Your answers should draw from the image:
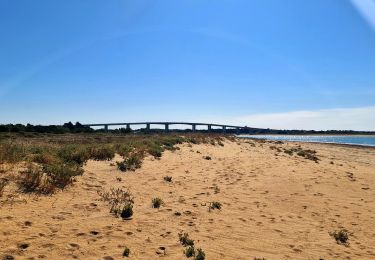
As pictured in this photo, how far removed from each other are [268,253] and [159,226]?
9.13 feet

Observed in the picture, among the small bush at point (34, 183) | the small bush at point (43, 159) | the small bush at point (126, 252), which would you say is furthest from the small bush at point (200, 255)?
the small bush at point (43, 159)

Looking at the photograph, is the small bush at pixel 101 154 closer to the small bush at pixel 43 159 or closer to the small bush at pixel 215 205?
the small bush at pixel 43 159

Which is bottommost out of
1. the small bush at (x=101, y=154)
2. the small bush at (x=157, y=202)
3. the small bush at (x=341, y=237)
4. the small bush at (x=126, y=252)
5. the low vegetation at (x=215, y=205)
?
the small bush at (x=341, y=237)

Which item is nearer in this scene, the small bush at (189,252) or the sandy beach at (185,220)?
the small bush at (189,252)

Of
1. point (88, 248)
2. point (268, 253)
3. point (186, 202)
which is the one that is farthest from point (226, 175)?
point (88, 248)

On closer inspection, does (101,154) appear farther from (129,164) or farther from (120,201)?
(120,201)

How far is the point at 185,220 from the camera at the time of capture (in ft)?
32.8

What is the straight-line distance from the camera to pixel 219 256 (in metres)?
7.67

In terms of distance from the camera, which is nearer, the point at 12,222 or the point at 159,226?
the point at 12,222

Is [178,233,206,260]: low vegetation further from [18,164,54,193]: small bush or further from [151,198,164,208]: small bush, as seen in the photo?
[18,164,54,193]: small bush

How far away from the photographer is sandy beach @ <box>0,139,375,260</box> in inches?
303

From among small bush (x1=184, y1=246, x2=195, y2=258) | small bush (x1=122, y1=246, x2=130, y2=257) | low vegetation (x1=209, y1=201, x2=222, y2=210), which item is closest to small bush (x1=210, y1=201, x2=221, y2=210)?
low vegetation (x1=209, y1=201, x2=222, y2=210)

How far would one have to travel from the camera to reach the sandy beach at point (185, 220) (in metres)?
7.69

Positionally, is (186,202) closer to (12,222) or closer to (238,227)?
(238,227)
